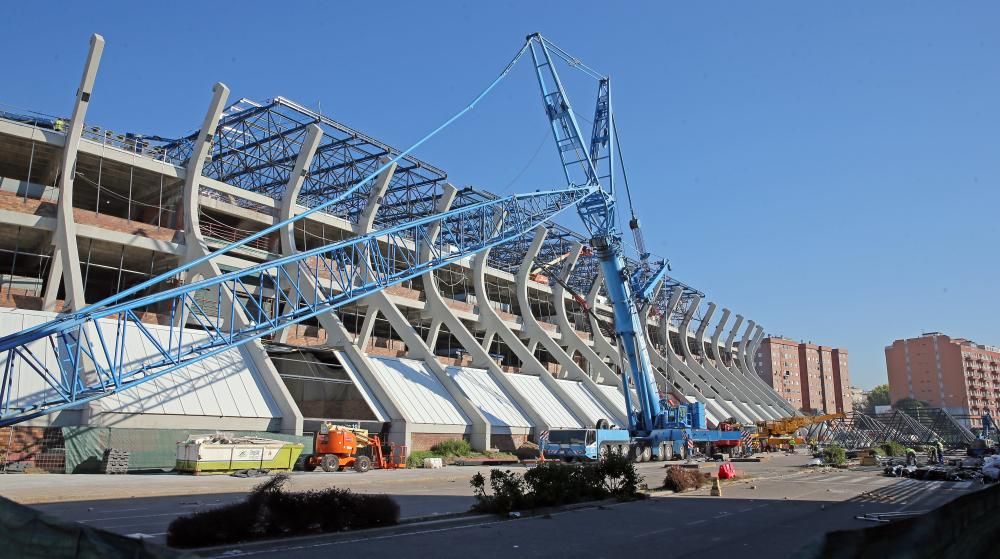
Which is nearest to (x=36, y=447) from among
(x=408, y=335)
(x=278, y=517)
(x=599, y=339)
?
(x=278, y=517)

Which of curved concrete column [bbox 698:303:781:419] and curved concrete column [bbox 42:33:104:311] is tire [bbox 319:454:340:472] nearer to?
curved concrete column [bbox 42:33:104:311]

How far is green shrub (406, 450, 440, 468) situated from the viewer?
111 ft

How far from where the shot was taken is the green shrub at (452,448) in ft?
118

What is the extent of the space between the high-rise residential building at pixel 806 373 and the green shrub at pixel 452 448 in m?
119

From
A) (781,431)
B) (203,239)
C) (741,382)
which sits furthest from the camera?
A: (741,382)

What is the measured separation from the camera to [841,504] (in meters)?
18.3

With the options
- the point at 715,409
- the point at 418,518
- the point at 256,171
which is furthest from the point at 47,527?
the point at 715,409

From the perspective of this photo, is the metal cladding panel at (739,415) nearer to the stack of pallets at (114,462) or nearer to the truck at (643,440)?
the truck at (643,440)

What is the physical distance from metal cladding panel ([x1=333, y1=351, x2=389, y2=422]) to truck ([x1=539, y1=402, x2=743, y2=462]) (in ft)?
30.1

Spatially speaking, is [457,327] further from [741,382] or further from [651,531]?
[741,382]

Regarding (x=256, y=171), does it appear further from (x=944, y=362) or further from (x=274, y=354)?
(x=944, y=362)

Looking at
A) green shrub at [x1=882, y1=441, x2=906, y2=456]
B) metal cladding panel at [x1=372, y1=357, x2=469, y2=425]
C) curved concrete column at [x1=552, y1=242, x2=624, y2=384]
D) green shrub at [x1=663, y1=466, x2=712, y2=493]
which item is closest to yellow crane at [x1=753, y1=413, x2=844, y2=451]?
green shrub at [x1=882, y1=441, x2=906, y2=456]

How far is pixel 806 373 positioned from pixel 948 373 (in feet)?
101

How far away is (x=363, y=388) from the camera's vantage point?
118 feet
